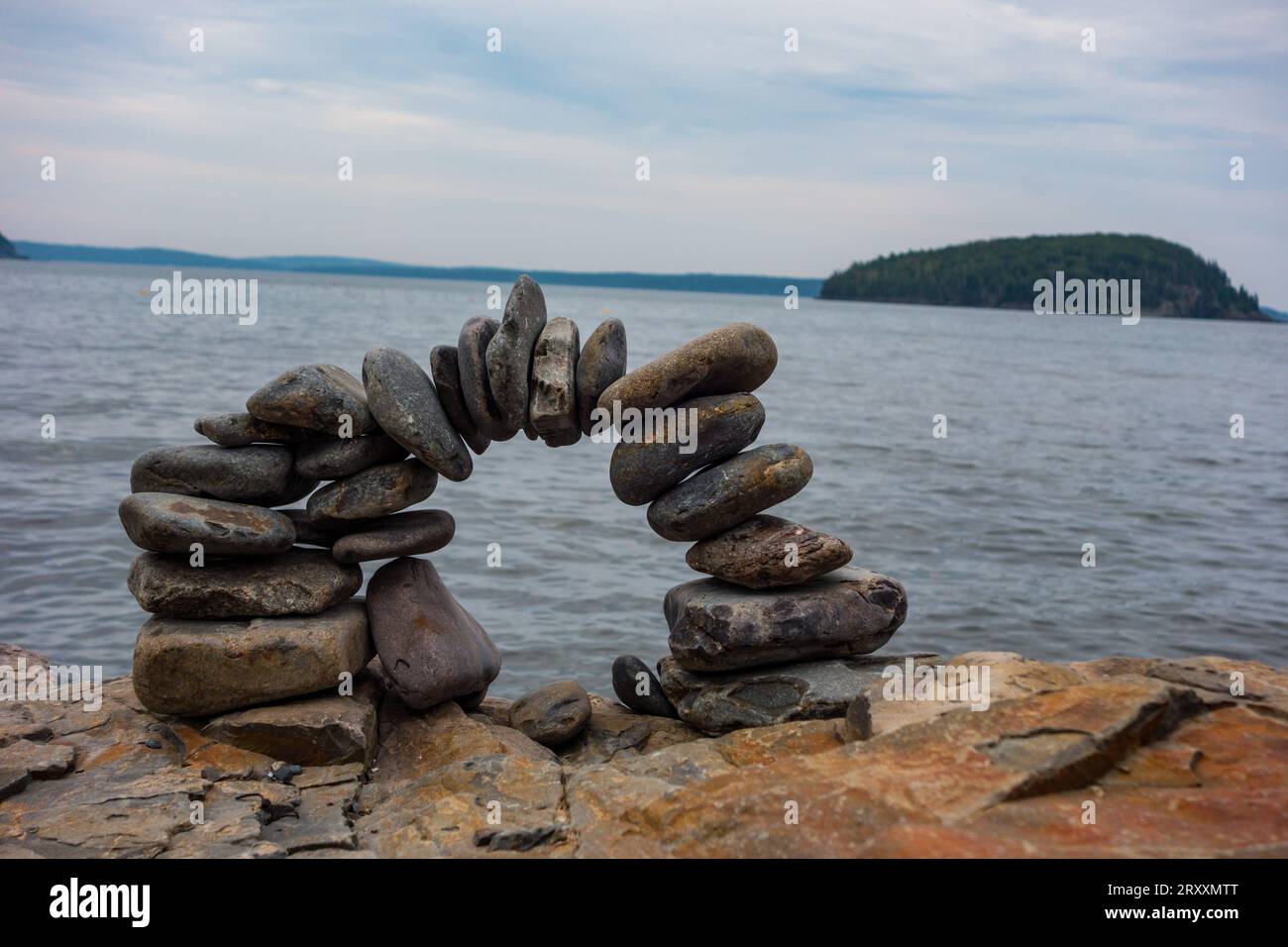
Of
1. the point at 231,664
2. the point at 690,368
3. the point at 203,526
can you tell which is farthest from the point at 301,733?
the point at 690,368

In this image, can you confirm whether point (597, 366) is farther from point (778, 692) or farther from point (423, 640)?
point (778, 692)

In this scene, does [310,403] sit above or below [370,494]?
above

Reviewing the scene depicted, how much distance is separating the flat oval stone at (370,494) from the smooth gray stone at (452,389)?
55cm

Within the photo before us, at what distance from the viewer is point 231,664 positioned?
7.25m

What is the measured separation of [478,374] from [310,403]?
1.19m

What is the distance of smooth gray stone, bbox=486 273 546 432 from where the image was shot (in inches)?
309

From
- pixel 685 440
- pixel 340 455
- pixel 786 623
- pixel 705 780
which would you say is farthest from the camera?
pixel 685 440

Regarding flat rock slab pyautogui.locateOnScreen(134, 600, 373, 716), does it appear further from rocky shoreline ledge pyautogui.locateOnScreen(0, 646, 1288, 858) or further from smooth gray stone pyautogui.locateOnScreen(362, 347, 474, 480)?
smooth gray stone pyautogui.locateOnScreen(362, 347, 474, 480)

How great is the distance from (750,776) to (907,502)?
1425 cm

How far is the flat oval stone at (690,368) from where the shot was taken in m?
7.67

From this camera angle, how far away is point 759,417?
26.9 feet

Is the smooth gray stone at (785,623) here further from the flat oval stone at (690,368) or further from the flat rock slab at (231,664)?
the flat rock slab at (231,664)

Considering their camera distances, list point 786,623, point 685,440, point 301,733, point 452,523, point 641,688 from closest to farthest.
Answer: point 301,733 → point 786,623 → point 685,440 → point 452,523 → point 641,688
